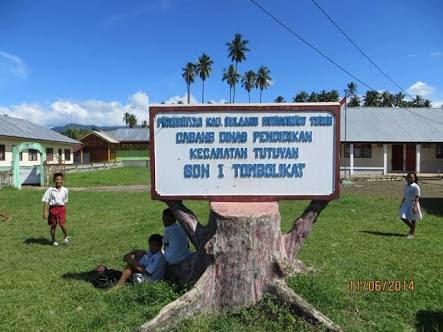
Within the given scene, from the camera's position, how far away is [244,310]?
16.1 feet

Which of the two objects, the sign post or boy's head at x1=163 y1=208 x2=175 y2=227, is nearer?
the sign post

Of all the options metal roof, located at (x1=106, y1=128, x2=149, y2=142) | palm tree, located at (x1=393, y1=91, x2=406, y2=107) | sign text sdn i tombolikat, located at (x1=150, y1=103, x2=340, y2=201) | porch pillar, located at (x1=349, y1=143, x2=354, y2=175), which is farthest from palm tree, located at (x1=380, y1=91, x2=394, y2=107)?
sign text sdn i tombolikat, located at (x1=150, y1=103, x2=340, y2=201)

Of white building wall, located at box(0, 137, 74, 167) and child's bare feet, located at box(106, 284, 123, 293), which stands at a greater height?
white building wall, located at box(0, 137, 74, 167)

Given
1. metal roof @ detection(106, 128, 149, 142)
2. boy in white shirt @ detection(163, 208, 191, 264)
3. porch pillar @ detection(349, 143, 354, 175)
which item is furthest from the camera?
metal roof @ detection(106, 128, 149, 142)

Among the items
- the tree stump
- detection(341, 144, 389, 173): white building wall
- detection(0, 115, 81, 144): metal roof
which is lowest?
the tree stump

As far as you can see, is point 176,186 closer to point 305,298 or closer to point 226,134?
point 226,134

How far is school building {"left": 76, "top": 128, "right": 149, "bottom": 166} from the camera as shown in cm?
5822

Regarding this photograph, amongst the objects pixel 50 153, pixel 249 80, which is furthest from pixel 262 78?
pixel 50 153

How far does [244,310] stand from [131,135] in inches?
2358

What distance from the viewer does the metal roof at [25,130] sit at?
33.6 meters

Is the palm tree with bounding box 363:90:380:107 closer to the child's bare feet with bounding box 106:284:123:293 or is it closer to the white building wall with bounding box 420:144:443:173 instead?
the white building wall with bounding box 420:144:443:173

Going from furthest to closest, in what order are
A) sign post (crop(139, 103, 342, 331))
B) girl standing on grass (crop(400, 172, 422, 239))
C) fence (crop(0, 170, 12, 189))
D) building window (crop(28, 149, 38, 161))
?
1. building window (crop(28, 149, 38, 161))
2. fence (crop(0, 170, 12, 189))
3. girl standing on grass (crop(400, 172, 422, 239))
4. sign post (crop(139, 103, 342, 331))

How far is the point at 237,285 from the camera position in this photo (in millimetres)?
5020

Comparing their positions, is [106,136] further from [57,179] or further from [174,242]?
[174,242]
